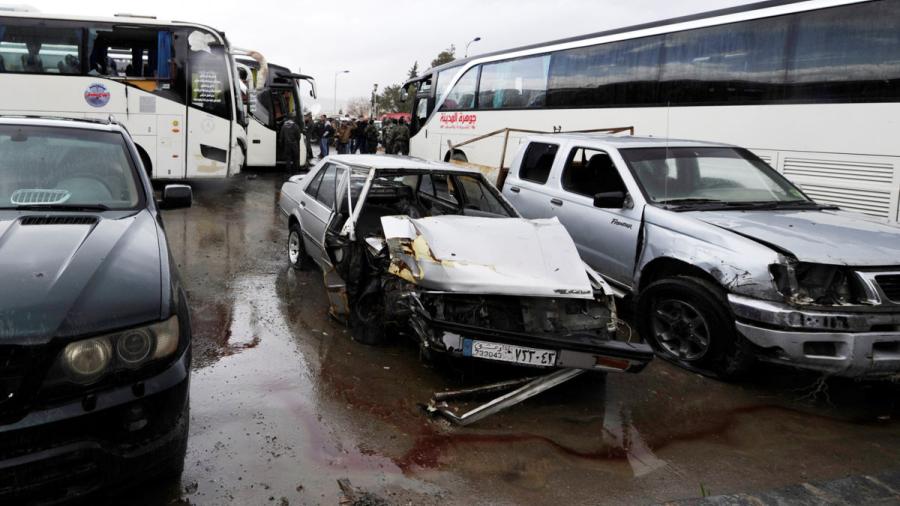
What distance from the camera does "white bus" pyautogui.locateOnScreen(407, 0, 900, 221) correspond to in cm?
751

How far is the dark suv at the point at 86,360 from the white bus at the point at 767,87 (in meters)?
8.14

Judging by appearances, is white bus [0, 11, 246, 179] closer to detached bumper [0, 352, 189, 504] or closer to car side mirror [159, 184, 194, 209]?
car side mirror [159, 184, 194, 209]

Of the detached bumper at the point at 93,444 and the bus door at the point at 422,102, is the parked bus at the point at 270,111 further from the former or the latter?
the detached bumper at the point at 93,444

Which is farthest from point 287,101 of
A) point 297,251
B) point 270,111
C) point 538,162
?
point 538,162

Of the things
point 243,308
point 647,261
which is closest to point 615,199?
point 647,261

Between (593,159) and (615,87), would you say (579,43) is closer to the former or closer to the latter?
(615,87)

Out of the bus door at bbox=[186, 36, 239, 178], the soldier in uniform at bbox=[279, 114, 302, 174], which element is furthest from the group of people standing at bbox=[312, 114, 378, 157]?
the bus door at bbox=[186, 36, 239, 178]

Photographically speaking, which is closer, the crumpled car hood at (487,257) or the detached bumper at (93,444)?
the detached bumper at (93,444)

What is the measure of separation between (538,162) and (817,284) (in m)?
3.65

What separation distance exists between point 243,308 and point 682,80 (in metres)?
7.69

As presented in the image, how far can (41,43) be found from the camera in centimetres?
1177

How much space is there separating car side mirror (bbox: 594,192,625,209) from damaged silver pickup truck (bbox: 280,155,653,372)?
0.74 m

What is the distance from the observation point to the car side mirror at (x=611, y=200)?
5699 mm

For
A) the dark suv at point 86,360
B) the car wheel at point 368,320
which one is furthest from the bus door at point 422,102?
the dark suv at point 86,360
